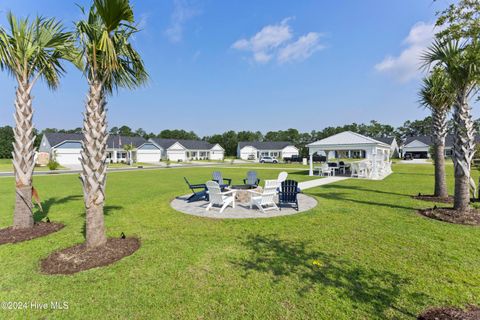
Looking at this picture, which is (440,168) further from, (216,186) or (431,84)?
(216,186)

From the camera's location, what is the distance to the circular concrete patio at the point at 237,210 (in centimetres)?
789

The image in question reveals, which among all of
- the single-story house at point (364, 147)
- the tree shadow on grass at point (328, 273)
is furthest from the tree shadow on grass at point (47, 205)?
the single-story house at point (364, 147)

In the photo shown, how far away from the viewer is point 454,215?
7.22 m

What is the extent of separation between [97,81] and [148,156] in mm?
55769

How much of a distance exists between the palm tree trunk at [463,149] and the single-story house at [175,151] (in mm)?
56370

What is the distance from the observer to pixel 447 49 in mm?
7422

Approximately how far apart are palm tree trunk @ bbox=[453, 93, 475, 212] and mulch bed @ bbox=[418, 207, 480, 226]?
224 mm

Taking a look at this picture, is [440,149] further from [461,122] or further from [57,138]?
[57,138]

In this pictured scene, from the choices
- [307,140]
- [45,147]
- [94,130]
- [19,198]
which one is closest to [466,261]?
[94,130]

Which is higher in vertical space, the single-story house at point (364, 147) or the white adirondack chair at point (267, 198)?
the single-story house at point (364, 147)

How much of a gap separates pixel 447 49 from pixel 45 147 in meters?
61.2

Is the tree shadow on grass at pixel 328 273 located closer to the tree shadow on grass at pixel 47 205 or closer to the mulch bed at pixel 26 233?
the mulch bed at pixel 26 233

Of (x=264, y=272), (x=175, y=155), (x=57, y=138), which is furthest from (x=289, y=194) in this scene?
(x=175, y=155)

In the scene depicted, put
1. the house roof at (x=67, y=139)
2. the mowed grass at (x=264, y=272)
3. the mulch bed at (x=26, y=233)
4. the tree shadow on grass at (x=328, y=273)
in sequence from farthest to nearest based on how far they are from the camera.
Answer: the house roof at (x=67, y=139)
the mulch bed at (x=26, y=233)
the tree shadow on grass at (x=328, y=273)
the mowed grass at (x=264, y=272)
